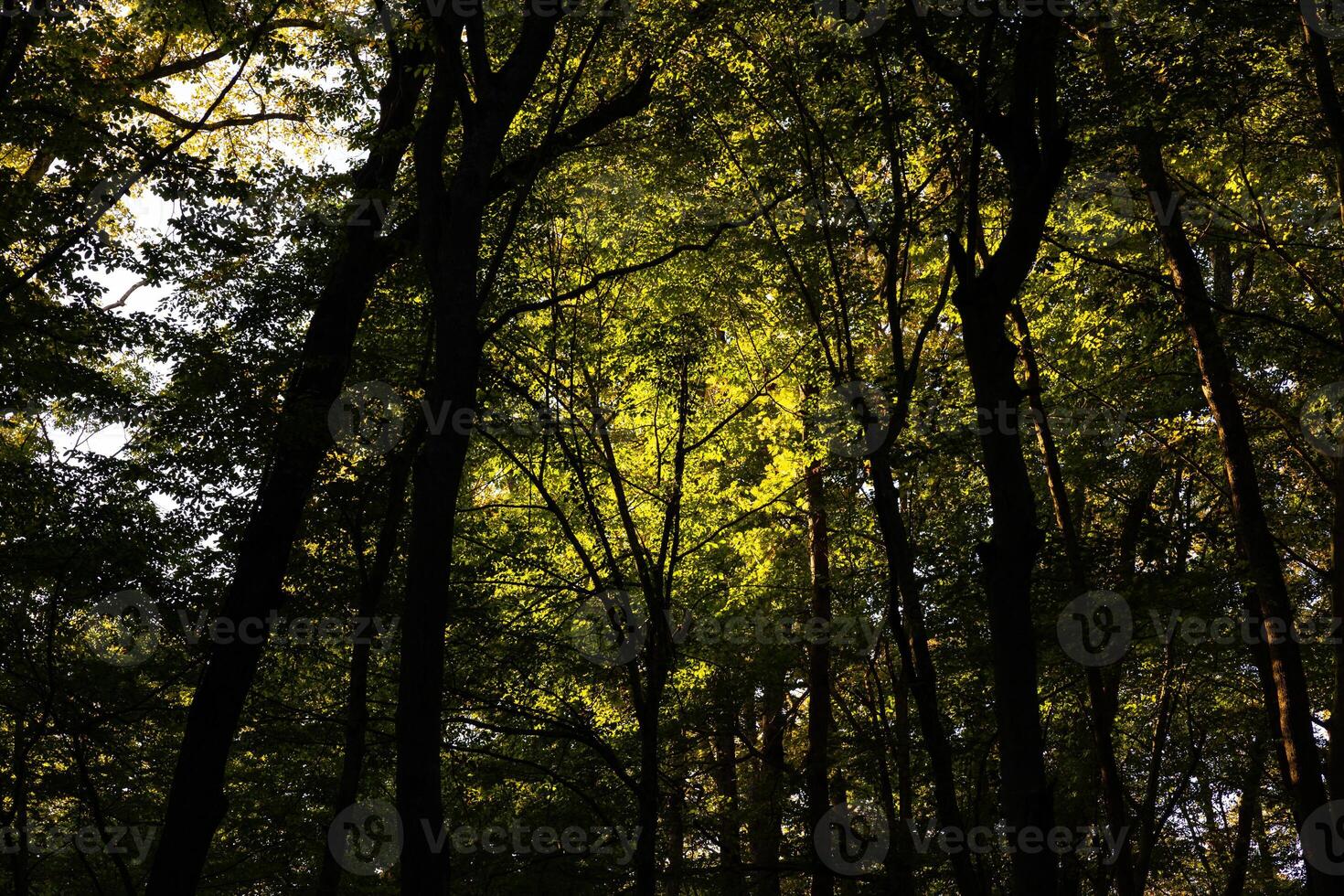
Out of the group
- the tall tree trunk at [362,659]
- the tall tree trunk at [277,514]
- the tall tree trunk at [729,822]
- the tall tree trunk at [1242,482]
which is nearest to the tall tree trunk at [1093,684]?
the tall tree trunk at [1242,482]

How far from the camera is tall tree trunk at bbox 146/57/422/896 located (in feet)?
24.1

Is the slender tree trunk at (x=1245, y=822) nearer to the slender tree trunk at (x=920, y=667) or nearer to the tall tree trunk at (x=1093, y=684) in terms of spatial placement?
the tall tree trunk at (x=1093, y=684)

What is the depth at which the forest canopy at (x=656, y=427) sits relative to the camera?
23.2 ft

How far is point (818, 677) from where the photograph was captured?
13.5m

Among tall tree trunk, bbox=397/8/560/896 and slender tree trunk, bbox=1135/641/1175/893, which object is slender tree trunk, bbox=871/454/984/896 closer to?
tall tree trunk, bbox=397/8/560/896

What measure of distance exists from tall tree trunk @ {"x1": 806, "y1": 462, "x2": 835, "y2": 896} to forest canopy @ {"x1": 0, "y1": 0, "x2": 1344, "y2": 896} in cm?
9

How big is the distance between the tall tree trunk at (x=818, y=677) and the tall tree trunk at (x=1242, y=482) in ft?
15.9

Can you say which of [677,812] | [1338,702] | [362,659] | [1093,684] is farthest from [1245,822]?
[362,659]

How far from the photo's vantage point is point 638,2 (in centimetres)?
918

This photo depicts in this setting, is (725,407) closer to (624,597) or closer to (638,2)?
(624,597)

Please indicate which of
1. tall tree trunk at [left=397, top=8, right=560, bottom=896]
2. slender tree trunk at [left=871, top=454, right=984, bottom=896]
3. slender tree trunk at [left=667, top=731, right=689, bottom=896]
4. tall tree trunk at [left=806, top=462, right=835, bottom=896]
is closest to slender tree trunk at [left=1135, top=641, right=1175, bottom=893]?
tall tree trunk at [left=806, top=462, right=835, bottom=896]

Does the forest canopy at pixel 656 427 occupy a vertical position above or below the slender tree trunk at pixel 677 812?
above

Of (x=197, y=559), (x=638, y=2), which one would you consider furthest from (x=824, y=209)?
(x=197, y=559)

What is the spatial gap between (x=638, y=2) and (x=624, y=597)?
550 centimetres
